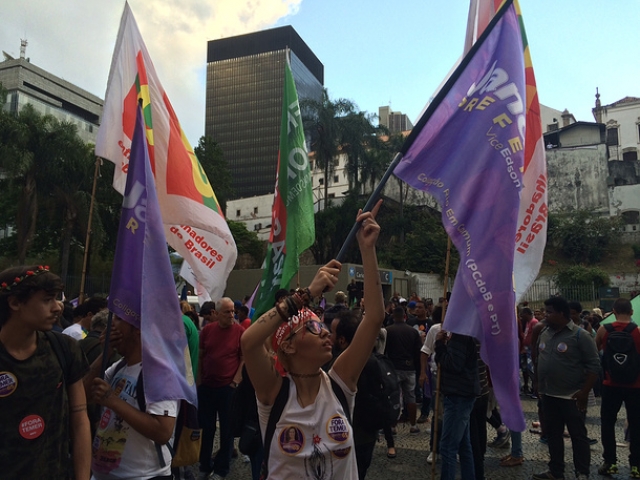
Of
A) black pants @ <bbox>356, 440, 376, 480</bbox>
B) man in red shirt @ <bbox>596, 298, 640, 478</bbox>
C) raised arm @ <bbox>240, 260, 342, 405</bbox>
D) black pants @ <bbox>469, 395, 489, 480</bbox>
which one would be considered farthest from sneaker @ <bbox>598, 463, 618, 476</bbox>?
raised arm @ <bbox>240, 260, 342, 405</bbox>

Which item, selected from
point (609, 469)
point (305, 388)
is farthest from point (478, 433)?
point (305, 388)

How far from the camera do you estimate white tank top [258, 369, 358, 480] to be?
2324mm

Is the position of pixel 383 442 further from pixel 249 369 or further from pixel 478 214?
pixel 249 369

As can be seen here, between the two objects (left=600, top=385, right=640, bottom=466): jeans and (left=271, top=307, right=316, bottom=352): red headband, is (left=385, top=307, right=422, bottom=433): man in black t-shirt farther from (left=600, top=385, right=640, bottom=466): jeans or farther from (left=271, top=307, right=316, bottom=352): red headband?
(left=271, top=307, right=316, bottom=352): red headband

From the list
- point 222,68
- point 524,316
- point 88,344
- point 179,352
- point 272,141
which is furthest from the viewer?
point 222,68

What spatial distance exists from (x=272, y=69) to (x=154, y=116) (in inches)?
3870

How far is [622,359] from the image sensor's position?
581cm

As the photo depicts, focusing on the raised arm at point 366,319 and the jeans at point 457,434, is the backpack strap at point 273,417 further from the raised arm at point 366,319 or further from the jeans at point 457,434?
the jeans at point 457,434

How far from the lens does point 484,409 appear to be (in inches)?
219

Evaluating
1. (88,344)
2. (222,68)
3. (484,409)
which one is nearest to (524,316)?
(484,409)

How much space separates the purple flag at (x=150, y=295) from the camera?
2752mm

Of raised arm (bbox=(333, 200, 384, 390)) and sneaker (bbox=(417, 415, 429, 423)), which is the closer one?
raised arm (bbox=(333, 200, 384, 390))

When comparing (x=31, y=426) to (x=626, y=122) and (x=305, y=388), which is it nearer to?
(x=305, y=388)

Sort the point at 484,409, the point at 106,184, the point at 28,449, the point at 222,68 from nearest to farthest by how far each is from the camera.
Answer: the point at 28,449 → the point at 484,409 → the point at 106,184 → the point at 222,68
